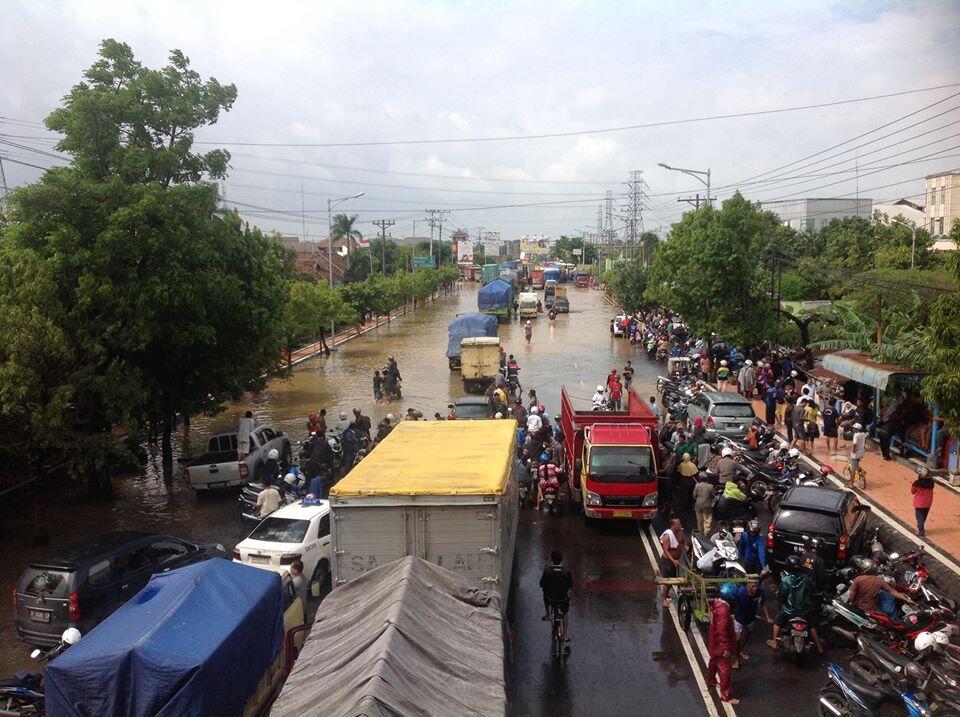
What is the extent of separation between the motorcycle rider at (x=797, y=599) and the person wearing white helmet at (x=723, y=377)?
18.2 m

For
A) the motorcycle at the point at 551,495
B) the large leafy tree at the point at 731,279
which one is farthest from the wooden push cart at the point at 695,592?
the large leafy tree at the point at 731,279

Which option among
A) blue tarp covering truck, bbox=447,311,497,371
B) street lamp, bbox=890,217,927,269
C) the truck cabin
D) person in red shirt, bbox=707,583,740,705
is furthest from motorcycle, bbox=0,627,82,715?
street lamp, bbox=890,217,927,269

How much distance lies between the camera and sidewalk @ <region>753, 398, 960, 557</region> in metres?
13.7

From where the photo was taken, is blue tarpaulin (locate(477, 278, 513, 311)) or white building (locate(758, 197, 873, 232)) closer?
blue tarpaulin (locate(477, 278, 513, 311))

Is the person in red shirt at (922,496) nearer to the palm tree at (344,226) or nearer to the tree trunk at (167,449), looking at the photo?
the tree trunk at (167,449)

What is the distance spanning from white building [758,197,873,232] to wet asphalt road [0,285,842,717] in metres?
75.2

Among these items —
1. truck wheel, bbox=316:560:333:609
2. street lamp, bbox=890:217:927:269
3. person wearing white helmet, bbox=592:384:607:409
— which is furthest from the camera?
street lamp, bbox=890:217:927:269

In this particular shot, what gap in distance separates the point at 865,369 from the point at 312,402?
18.1 m

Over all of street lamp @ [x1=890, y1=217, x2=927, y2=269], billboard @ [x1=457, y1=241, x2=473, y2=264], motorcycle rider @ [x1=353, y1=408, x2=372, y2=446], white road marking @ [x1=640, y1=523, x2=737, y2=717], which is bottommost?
white road marking @ [x1=640, y1=523, x2=737, y2=717]

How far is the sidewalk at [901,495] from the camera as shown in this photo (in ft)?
44.8

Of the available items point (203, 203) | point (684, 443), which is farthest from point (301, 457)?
point (684, 443)

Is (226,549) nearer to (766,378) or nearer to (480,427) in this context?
(480,427)

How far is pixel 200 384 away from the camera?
A: 17.8 m

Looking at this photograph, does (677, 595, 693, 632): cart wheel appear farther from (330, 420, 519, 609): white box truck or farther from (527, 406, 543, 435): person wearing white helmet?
(527, 406, 543, 435): person wearing white helmet
